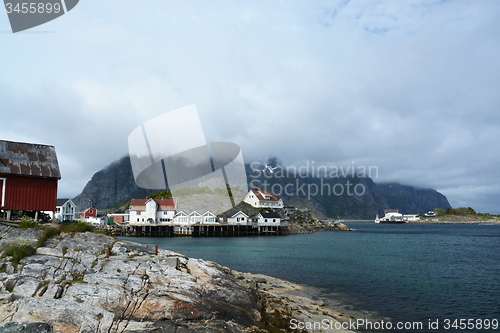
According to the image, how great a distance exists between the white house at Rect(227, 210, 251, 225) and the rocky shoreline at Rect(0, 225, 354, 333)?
69945 mm

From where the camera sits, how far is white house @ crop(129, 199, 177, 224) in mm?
89062

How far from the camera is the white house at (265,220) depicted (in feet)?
309

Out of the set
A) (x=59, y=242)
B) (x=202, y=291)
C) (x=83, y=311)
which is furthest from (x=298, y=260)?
(x=83, y=311)

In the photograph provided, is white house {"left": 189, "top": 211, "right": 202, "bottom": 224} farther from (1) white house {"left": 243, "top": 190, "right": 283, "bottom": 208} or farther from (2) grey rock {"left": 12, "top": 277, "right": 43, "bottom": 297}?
(2) grey rock {"left": 12, "top": 277, "right": 43, "bottom": 297}

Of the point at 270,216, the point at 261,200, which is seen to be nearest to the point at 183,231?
the point at 270,216

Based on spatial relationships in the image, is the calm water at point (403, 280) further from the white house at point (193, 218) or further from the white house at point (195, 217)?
the white house at point (195, 217)

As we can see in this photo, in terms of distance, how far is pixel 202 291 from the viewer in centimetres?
1590

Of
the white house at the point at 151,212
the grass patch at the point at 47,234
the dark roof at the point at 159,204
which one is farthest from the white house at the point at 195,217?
the grass patch at the point at 47,234

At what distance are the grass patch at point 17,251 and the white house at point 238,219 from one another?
242ft

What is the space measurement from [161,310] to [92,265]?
20.3 feet

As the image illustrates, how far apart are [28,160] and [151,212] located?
66594 mm

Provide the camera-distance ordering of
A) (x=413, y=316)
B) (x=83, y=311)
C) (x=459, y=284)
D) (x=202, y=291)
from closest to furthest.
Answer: (x=83, y=311) < (x=202, y=291) < (x=413, y=316) < (x=459, y=284)

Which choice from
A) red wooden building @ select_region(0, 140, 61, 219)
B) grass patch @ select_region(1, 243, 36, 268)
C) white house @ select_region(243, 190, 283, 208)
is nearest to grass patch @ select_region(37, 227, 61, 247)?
grass patch @ select_region(1, 243, 36, 268)

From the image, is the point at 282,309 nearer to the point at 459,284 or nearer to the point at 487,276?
the point at 459,284
